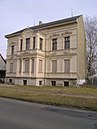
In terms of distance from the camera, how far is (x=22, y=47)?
36.6m

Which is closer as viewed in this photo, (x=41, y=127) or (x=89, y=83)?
(x=41, y=127)

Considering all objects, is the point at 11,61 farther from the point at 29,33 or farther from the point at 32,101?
the point at 32,101

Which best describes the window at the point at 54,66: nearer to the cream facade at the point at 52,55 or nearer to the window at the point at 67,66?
the cream facade at the point at 52,55

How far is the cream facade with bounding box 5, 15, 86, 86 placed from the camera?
32.8 m

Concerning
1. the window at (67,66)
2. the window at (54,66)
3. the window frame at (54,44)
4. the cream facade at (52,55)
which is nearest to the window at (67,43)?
the cream facade at (52,55)

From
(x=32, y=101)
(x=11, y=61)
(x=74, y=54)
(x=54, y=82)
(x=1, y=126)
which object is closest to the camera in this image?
(x=1, y=126)

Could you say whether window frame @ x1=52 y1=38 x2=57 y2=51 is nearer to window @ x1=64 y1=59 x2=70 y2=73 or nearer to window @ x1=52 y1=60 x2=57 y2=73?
window @ x1=52 y1=60 x2=57 y2=73

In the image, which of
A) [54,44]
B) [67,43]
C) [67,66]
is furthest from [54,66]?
A: [67,43]

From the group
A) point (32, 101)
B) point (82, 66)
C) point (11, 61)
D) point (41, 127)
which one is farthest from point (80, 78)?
point (41, 127)

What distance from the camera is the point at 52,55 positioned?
35.2 m

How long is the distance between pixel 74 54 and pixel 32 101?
62.4 feet

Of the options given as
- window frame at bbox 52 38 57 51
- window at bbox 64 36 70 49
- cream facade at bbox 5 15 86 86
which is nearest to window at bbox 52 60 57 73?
cream facade at bbox 5 15 86 86

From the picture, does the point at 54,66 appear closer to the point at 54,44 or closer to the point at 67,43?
the point at 54,44

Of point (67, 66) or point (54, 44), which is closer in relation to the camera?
point (67, 66)
